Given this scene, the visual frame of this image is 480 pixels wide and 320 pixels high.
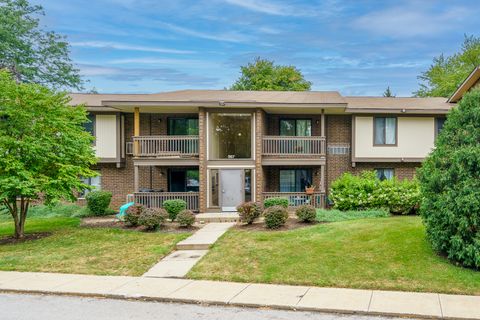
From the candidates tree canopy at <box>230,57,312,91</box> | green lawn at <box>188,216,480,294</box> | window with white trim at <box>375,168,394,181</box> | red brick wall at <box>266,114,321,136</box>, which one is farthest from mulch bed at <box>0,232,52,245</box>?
tree canopy at <box>230,57,312,91</box>

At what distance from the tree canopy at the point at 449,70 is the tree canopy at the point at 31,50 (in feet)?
113

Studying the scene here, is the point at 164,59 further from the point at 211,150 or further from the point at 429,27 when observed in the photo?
the point at 429,27

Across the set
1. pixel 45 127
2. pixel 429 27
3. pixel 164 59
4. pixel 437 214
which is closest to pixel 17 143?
pixel 45 127

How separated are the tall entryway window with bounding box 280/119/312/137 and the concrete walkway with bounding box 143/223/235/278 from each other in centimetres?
836

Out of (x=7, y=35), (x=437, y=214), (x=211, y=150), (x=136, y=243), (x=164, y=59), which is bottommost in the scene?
(x=136, y=243)

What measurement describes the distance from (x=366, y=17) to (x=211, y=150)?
10.1 meters

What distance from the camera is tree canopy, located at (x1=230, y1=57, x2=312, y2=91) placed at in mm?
41375

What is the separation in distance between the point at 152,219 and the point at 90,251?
2.74m

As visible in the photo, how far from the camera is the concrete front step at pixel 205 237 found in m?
11.5

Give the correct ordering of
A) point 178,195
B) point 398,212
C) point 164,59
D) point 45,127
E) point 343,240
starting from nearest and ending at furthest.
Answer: point 343,240 < point 45,127 < point 398,212 < point 178,195 < point 164,59

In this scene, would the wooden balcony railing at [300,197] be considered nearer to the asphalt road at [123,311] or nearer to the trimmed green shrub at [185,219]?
the trimmed green shrub at [185,219]

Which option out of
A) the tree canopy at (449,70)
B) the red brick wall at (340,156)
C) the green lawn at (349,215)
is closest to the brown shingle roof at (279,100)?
the red brick wall at (340,156)

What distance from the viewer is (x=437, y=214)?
8.99m

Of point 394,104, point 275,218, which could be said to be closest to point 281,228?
point 275,218
